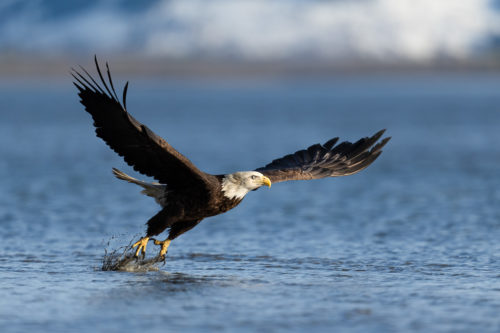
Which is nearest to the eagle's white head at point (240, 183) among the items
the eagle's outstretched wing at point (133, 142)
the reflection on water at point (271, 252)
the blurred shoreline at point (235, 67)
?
the eagle's outstretched wing at point (133, 142)

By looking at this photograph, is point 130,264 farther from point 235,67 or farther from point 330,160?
point 235,67

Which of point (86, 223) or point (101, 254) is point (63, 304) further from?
point (86, 223)

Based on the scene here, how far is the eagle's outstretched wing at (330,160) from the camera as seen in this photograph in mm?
10086

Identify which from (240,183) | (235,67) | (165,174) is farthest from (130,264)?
(235,67)

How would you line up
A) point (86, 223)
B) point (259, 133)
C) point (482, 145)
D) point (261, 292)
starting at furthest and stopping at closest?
point (259, 133) < point (482, 145) < point (86, 223) < point (261, 292)

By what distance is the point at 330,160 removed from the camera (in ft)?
34.6

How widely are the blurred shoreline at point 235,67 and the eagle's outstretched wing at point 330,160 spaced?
101m

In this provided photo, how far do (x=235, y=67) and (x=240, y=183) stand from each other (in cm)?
11799

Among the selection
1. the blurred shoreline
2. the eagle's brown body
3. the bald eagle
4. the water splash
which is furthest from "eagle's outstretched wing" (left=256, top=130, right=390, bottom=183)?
the blurred shoreline

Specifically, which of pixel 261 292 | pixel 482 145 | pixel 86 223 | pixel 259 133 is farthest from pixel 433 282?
pixel 259 133

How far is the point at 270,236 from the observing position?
11.4 m

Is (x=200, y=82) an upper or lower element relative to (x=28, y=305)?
upper

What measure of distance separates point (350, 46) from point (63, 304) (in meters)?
129

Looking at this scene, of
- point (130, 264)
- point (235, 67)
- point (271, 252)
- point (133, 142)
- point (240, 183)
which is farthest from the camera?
point (235, 67)
